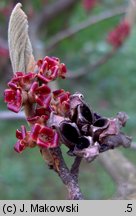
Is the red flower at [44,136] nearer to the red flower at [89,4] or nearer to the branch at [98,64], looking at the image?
the branch at [98,64]

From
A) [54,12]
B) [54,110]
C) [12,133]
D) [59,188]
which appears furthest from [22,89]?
[59,188]

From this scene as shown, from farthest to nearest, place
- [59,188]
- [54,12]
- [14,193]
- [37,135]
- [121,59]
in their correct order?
[59,188], [54,12], [121,59], [14,193], [37,135]

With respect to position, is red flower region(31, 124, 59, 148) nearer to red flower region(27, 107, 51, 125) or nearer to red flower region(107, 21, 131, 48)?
red flower region(27, 107, 51, 125)

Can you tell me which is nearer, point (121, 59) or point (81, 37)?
point (121, 59)

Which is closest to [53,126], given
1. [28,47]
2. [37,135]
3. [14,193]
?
[37,135]

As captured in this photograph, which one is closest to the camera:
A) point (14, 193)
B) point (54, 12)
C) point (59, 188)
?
point (14, 193)

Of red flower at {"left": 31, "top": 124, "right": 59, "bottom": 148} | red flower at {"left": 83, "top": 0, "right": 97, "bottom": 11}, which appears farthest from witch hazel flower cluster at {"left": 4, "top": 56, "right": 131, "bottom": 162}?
red flower at {"left": 83, "top": 0, "right": 97, "bottom": 11}

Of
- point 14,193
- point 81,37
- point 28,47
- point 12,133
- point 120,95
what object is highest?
point 81,37

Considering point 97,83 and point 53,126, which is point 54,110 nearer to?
point 53,126

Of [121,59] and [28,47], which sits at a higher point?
[121,59]
